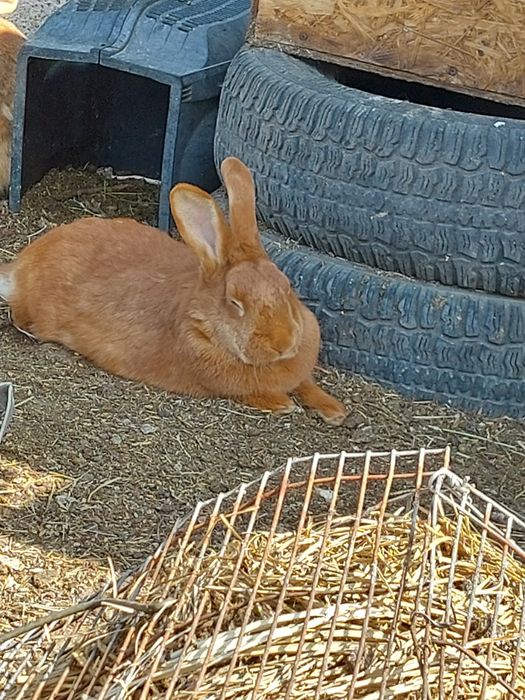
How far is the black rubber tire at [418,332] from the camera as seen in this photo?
12.7ft

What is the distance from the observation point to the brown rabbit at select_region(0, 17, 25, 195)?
18.4 feet

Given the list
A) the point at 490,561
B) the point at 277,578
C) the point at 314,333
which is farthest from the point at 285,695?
the point at 314,333

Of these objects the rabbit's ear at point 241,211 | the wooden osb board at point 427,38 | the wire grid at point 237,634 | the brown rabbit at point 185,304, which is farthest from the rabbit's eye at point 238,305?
the wire grid at point 237,634

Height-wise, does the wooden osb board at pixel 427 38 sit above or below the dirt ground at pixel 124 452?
above

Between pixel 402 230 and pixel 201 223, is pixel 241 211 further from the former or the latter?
pixel 402 230

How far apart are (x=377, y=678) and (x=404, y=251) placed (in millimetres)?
2315

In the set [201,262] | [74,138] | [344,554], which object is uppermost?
[344,554]

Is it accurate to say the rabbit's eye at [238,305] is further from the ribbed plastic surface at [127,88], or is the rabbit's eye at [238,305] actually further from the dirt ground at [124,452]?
the ribbed plastic surface at [127,88]

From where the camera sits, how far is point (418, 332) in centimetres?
395

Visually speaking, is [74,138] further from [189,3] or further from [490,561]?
[490,561]

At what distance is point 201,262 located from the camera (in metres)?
3.90

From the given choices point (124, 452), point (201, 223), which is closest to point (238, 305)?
point (201, 223)

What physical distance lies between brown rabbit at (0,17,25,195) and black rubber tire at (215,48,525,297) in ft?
5.80

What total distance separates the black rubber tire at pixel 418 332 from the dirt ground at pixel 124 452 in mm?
71
